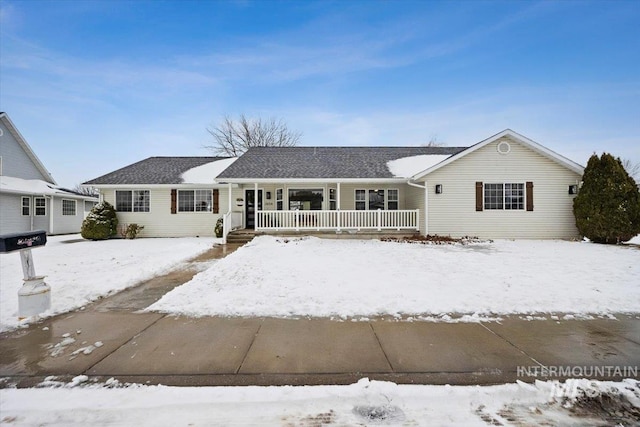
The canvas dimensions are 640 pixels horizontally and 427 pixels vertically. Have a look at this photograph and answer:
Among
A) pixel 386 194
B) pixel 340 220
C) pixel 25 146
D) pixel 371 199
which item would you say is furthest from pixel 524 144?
pixel 25 146

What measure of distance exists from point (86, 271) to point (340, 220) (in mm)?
9255

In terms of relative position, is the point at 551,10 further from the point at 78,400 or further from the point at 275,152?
the point at 78,400

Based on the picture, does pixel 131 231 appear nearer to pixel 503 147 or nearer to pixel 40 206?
pixel 40 206

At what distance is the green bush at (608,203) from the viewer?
11.1 metres

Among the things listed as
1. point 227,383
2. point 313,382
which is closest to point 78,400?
point 227,383

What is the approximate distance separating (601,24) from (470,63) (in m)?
5.48

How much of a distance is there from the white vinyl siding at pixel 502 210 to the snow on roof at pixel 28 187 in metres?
21.8

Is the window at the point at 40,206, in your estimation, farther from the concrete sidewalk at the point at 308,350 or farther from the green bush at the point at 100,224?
the concrete sidewalk at the point at 308,350

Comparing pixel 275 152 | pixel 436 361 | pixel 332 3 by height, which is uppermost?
pixel 332 3

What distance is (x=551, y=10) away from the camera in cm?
1223

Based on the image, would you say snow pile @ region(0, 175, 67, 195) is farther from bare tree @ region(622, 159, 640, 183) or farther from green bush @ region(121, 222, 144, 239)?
bare tree @ region(622, 159, 640, 183)

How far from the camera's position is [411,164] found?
48.4ft

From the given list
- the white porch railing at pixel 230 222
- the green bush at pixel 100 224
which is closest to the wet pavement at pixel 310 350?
the white porch railing at pixel 230 222

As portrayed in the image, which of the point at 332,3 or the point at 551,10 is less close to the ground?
the point at 332,3
